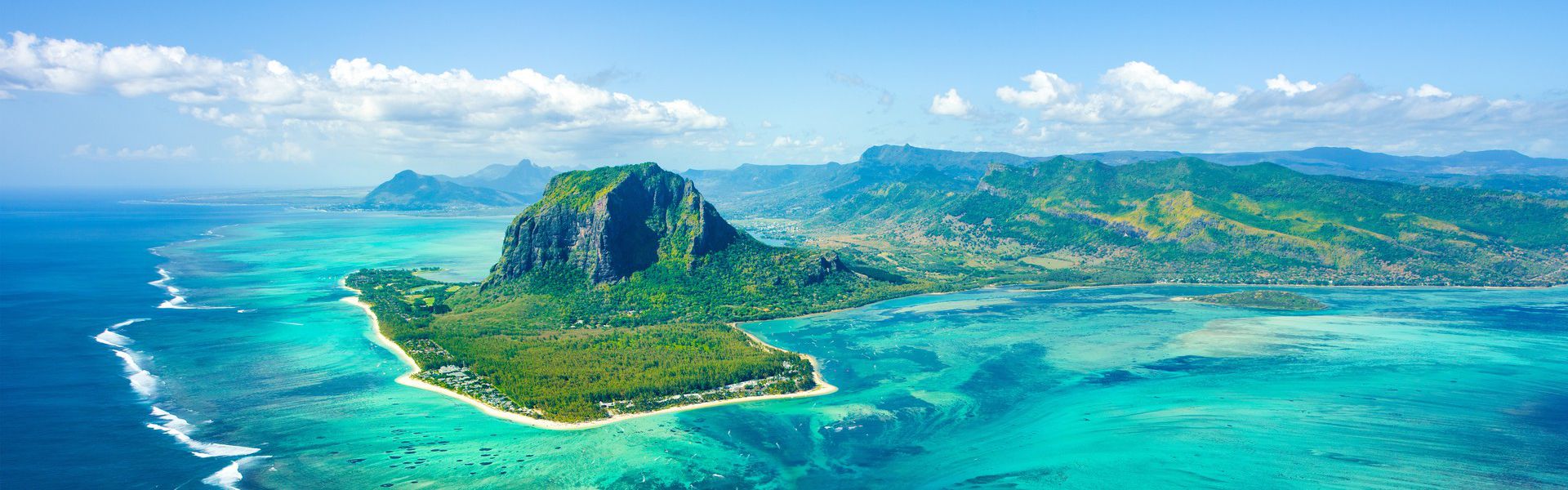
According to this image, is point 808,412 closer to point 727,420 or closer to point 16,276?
point 727,420

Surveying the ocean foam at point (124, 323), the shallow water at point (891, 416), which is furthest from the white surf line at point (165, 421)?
the ocean foam at point (124, 323)

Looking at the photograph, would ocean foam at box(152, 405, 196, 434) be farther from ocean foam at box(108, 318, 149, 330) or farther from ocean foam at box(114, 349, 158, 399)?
ocean foam at box(108, 318, 149, 330)

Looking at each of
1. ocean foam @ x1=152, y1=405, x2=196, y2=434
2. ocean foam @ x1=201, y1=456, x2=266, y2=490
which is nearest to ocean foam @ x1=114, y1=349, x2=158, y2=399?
ocean foam @ x1=152, y1=405, x2=196, y2=434

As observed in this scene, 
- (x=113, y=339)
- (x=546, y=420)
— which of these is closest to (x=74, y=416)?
(x=113, y=339)

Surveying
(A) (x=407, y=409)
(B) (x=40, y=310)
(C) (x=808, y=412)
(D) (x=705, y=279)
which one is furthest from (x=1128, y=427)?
(B) (x=40, y=310)

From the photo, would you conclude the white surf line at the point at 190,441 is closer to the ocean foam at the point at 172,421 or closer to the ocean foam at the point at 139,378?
the ocean foam at the point at 172,421

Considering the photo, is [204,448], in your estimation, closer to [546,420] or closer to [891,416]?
[546,420]
